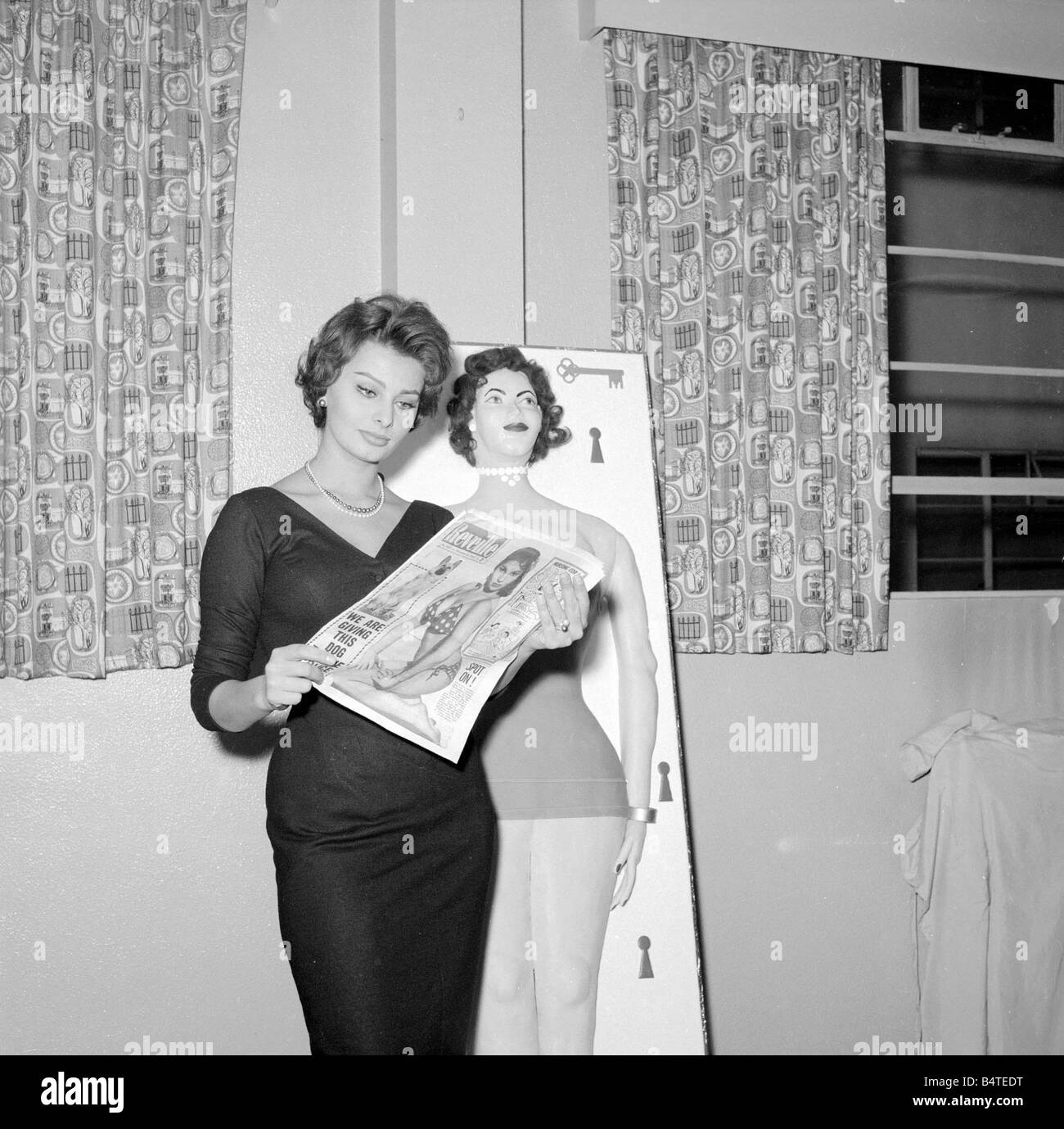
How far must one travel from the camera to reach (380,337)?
211 cm

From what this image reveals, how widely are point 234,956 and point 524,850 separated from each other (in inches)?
37.1

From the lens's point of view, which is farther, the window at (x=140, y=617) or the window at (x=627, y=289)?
the window at (x=627, y=289)

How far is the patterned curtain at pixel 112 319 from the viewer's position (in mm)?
2615

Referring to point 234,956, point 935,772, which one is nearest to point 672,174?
point 935,772

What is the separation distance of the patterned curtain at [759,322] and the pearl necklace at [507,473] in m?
0.69

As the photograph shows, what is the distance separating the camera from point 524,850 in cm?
232

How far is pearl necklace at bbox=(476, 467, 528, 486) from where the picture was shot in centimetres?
248

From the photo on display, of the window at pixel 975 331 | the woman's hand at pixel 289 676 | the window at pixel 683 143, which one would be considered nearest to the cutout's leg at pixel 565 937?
the woman's hand at pixel 289 676

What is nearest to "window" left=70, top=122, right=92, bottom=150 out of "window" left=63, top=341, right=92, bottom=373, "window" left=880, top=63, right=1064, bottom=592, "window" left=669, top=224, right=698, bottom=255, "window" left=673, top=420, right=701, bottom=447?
"window" left=63, top=341, right=92, bottom=373

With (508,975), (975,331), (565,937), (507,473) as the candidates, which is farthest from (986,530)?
(508,975)

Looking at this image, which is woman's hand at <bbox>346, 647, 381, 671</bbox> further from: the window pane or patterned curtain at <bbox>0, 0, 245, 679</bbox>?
the window pane

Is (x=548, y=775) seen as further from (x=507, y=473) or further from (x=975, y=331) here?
(x=975, y=331)

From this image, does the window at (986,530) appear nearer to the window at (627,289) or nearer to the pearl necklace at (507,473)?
the window at (627,289)

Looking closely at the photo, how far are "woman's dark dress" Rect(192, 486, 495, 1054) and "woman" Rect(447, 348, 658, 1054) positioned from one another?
0.33 m
